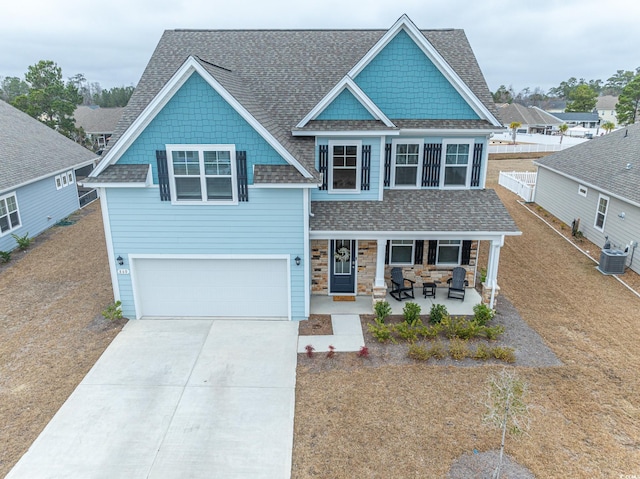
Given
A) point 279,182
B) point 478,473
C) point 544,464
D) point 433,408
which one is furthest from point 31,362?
point 544,464

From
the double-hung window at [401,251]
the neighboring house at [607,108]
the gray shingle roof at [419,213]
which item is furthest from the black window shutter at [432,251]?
the neighboring house at [607,108]

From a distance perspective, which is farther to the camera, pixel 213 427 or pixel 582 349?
pixel 582 349

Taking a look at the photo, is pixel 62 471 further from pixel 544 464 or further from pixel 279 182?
pixel 544 464

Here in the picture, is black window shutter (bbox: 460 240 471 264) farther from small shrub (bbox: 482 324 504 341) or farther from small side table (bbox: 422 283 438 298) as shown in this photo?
small shrub (bbox: 482 324 504 341)

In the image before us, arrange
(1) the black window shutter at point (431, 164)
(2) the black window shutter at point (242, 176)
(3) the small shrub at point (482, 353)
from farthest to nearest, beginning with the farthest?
1. (1) the black window shutter at point (431, 164)
2. (2) the black window shutter at point (242, 176)
3. (3) the small shrub at point (482, 353)

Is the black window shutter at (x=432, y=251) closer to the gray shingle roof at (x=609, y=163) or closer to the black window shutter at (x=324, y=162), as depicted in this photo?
the black window shutter at (x=324, y=162)

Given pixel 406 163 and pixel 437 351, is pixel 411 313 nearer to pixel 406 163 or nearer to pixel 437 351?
pixel 437 351
